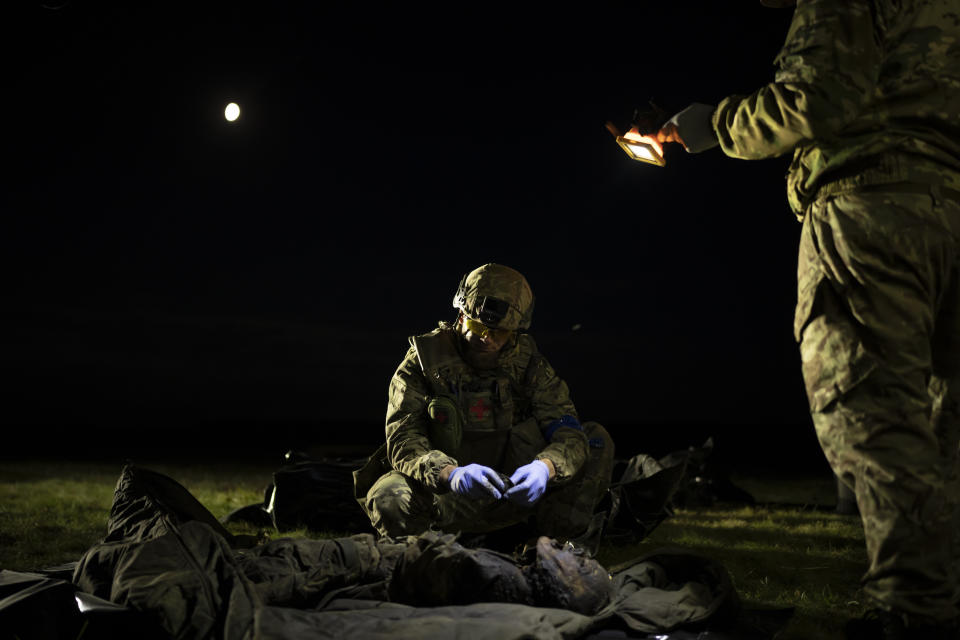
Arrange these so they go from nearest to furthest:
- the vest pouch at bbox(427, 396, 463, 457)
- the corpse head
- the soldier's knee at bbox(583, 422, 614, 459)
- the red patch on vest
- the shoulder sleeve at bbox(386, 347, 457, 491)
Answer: the corpse head
the shoulder sleeve at bbox(386, 347, 457, 491)
the vest pouch at bbox(427, 396, 463, 457)
the red patch on vest
the soldier's knee at bbox(583, 422, 614, 459)

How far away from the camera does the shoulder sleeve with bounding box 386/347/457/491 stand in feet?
12.8

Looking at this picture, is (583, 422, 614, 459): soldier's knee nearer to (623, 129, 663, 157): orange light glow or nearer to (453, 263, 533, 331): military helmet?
(453, 263, 533, 331): military helmet

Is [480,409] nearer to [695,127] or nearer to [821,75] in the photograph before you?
[695,127]

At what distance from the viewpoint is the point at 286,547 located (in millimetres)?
3271

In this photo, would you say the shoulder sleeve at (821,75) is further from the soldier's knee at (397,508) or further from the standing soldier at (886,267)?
the soldier's knee at (397,508)

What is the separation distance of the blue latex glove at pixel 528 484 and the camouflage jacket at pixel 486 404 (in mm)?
277

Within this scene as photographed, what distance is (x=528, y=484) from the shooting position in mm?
3717

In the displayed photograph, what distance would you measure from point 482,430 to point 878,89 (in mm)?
2737

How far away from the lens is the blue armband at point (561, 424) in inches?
177

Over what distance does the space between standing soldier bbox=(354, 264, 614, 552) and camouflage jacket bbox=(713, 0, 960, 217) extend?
202 centimetres

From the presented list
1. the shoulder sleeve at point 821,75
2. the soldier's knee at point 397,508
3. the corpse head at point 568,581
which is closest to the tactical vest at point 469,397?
the soldier's knee at point 397,508

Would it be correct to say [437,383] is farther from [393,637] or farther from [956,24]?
[956,24]

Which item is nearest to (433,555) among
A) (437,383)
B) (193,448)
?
(437,383)

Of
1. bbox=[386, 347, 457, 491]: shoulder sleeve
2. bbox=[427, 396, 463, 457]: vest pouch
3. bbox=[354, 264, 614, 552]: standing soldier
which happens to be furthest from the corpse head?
bbox=[427, 396, 463, 457]: vest pouch
